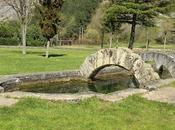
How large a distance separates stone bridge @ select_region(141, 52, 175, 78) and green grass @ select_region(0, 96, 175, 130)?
8625 millimetres

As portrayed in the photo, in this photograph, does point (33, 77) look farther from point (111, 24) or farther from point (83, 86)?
point (111, 24)

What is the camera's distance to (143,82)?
61.7 ft

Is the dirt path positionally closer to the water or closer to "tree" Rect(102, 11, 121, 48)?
the water

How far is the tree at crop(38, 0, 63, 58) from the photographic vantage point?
36.1 m

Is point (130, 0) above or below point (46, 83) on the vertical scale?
above

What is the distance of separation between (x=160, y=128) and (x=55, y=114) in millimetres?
2990

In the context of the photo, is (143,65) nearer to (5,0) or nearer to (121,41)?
(5,0)

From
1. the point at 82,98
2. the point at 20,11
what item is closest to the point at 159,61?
the point at 82,98

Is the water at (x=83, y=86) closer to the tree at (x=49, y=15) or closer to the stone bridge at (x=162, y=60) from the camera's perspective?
the stone bridge at (x=162, y=60)

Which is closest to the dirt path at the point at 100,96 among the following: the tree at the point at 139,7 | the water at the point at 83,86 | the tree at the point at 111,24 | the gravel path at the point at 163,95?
the gravel path at the point at 163,95

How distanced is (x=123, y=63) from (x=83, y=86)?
2.78 metres

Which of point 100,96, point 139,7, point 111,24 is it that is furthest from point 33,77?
point 111,24

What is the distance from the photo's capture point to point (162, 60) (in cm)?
2558

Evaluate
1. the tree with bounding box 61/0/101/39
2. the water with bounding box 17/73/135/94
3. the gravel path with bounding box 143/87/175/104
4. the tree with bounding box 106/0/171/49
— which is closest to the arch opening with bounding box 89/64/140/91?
the water with bounding box 17/73/135/94
